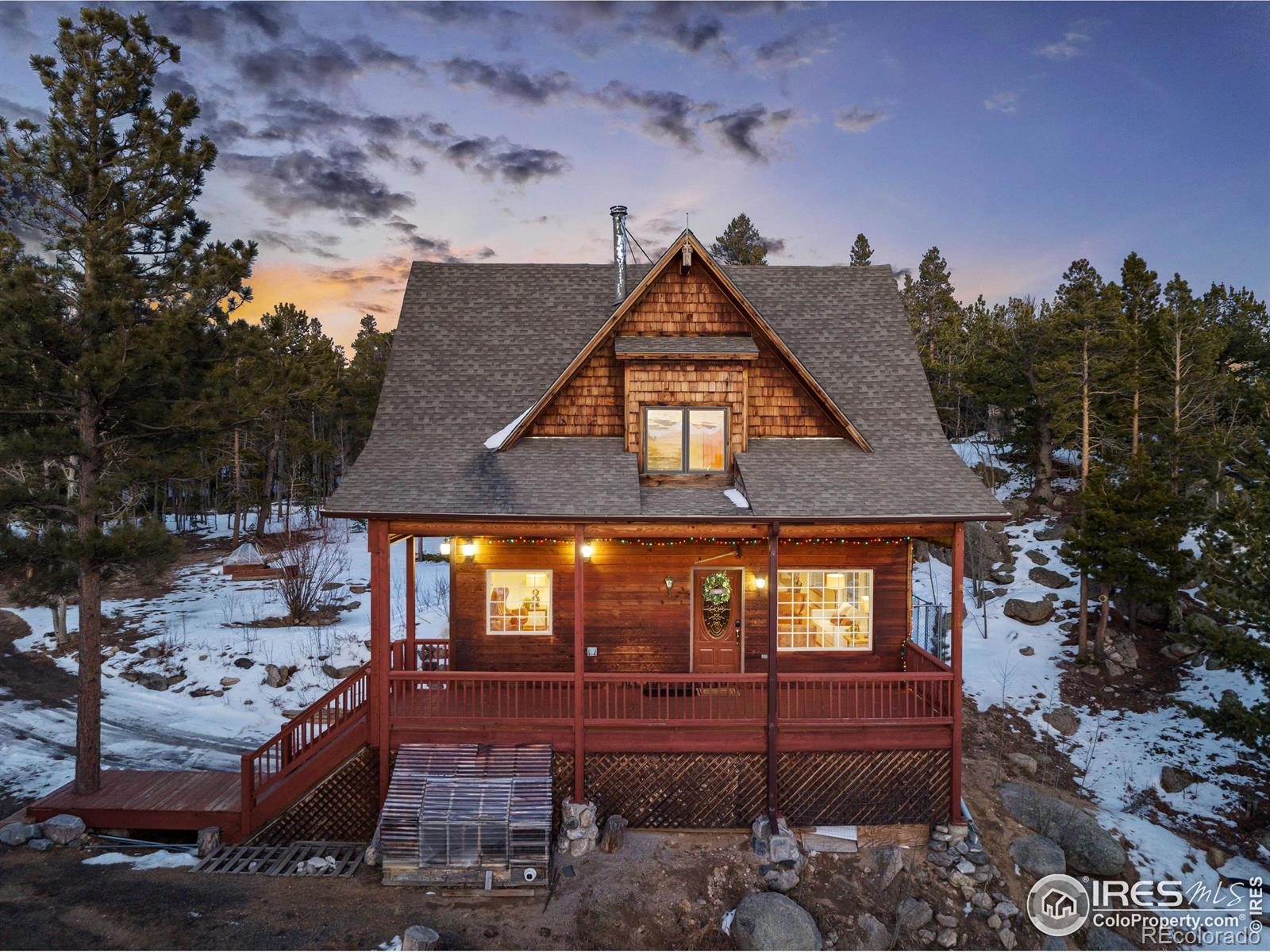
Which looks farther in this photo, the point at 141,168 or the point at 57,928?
the point at 141,168

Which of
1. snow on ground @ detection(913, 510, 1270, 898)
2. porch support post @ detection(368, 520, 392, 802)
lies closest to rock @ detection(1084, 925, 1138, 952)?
snow on ground @ detection(913, 510, 1270, 898)

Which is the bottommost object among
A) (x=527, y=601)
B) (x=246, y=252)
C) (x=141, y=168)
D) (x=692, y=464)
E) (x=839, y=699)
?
(x=839, y=699)

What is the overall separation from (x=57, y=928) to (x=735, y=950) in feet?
27.6

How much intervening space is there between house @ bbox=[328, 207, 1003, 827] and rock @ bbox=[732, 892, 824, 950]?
60.9 inches

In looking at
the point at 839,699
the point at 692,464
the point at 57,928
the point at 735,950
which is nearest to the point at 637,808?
the point at 735,950

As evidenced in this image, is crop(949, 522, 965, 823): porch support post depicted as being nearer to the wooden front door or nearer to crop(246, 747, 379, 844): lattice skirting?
the wooden front door

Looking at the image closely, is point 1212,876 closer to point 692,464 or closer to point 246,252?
point 692,464

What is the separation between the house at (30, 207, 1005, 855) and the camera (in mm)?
9477

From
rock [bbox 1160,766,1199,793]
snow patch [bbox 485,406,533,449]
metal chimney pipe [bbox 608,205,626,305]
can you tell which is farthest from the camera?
rock [bbox 1160,766,1199,793]

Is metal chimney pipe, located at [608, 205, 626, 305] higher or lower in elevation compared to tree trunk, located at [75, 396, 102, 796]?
higher

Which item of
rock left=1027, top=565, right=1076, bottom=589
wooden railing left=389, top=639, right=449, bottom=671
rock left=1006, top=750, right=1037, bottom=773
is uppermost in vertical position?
wooden railing left=389, top=639, right=449, bottom=671

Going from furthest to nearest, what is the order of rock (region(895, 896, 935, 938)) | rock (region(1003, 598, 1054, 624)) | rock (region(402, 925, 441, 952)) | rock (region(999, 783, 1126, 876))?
rock (region(1003, 598, 1054, 624)), rock (region(999, 783, 1126, 876)), rock (region(895, 896, 935, 938)), rock (region(402, 925, 441, 952))

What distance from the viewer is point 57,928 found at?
7266 millimetres

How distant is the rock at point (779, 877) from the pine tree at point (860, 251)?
3699cm
